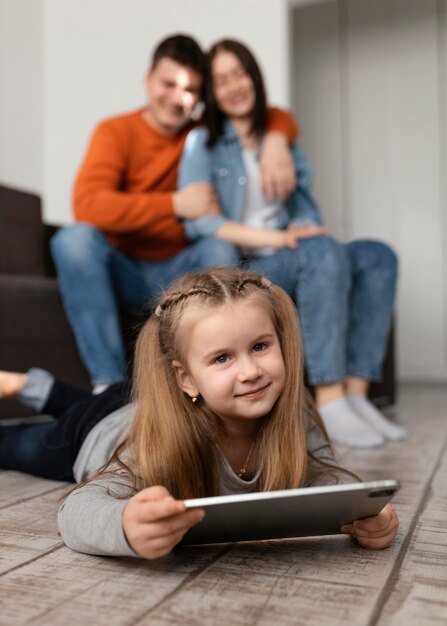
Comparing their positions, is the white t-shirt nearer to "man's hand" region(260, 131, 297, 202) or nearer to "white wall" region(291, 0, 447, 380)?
"man's hand" region(260, 131, 297, 202)

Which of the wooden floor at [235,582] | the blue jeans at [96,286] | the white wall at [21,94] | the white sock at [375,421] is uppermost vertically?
the white wall at [21,94]

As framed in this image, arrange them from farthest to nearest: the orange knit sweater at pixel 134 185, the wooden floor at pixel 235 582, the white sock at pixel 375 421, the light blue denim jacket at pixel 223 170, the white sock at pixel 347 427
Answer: the light blue denim jacket at pixel 223 170 < the orange knit sweater at pixel 134 185 < the white sock at pixel 375 421 < the white sock at pixel 347 427 < the wooden floor at pixel 235 582

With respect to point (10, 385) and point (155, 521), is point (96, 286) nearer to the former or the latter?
point (10, 385)

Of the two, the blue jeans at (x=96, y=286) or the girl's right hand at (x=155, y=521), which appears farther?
the blue jeans at (x=96, y=286)

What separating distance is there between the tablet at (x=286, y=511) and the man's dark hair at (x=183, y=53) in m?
1.36

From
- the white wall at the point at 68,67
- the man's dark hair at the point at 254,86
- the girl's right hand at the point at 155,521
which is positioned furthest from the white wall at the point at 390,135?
the girl's right hand at the point at 155,521

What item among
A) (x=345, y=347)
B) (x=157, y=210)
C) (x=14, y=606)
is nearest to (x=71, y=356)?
(x=157, y=210)

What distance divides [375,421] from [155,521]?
1087mm

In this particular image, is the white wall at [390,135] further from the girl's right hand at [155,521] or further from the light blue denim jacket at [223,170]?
the girl's right hand at [155,521]

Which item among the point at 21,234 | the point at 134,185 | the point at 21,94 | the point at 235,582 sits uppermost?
the point at 21,94

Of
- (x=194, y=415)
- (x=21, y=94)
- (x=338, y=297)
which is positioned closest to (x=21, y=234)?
(x=338, y=297)

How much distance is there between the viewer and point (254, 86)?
5.85 feet

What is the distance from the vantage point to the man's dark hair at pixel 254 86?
1.76 m

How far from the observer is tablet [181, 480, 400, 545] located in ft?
2.00
